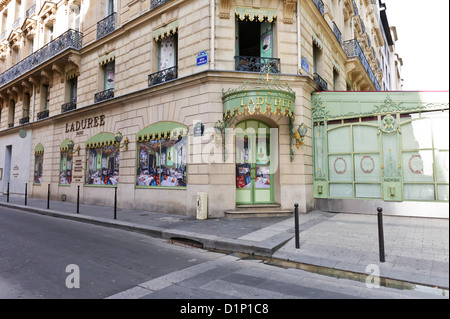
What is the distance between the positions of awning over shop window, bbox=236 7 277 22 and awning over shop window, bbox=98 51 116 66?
6.87 metres

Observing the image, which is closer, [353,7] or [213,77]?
[213,77]

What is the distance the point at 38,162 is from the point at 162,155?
474 inches

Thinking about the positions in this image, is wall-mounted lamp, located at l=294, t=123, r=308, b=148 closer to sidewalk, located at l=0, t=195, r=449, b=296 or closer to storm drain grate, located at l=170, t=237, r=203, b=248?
sidewalk, located at l=0, t=195, r=449, b=296

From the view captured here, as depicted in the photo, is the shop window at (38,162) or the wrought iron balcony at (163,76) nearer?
the wrought iron balcony at (163,76)

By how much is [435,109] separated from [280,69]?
538 cm

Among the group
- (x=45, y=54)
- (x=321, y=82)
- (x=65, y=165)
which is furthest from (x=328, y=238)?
(x=45, y=54)

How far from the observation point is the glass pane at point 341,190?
410 inches

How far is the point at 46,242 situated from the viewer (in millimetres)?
6547

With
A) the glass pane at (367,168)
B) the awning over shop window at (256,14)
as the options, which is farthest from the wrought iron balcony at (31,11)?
the glass pane at (367,168)

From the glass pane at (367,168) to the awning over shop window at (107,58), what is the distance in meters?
12.2

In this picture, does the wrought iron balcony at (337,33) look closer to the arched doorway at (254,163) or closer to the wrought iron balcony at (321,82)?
the wrought iron balcony at (321,82)

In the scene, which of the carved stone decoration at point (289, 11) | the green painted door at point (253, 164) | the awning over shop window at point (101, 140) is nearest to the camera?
the green painted door at point (253, 164)

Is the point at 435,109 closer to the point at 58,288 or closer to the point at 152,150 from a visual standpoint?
the point at 152,150

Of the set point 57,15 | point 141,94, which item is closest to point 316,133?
point 141,94
